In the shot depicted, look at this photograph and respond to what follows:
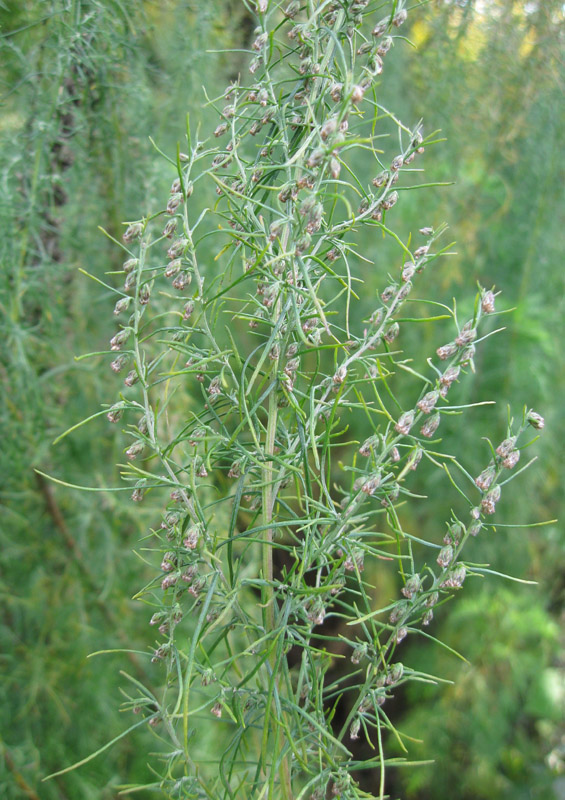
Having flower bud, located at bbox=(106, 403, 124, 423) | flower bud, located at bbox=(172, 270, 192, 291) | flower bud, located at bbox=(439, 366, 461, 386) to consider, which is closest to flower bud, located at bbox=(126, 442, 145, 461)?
flower bud, located at bbox=(106, 403, 124, 423)

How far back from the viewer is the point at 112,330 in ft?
4.57

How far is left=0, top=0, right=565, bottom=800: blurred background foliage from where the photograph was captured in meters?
1.03

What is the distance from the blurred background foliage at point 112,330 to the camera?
1.03 meters

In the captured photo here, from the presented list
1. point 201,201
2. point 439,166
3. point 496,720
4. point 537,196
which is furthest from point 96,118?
point 496,720

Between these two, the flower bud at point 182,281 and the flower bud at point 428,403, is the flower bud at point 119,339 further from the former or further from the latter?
the flower bud at point 428,403

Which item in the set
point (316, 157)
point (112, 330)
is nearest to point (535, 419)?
point (316, 157)

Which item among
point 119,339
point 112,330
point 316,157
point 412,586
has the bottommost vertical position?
point 112,330

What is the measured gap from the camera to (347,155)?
5.99 feet

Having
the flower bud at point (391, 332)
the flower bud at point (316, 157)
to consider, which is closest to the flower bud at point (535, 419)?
the flower bud at point (391, 332)

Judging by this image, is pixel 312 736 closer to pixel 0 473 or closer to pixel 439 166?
pixel 0 473

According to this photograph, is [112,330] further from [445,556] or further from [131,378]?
[445,556]

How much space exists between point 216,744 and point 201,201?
45.9 inches

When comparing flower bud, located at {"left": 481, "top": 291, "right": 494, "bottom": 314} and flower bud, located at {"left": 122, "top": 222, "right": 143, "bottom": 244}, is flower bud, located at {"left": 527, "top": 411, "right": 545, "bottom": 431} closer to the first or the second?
flower bud, located at {"left": 481, "top": 291, "right": 494, "bottom": 314}

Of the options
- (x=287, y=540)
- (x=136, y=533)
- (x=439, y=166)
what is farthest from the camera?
(x=287, y=540)
